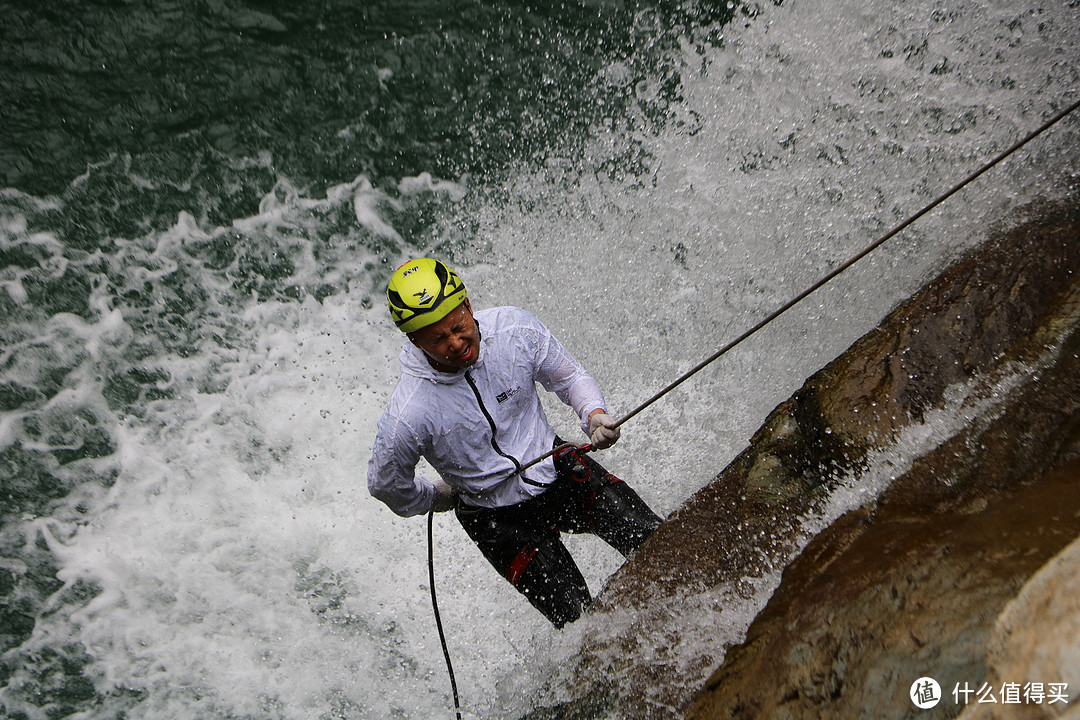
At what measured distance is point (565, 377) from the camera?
2.78 m

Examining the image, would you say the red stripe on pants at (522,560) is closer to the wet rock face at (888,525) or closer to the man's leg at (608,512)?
the man's leg at (608,512)

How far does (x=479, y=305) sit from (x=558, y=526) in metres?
2.87

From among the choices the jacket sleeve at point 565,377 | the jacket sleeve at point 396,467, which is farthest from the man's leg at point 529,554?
the jacket sleeve at point 565,377

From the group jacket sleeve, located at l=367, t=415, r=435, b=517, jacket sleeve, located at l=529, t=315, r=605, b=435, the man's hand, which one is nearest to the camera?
jacket sleeve, located at l=367, t=415, r=435, b=517

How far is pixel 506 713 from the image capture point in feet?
10.8

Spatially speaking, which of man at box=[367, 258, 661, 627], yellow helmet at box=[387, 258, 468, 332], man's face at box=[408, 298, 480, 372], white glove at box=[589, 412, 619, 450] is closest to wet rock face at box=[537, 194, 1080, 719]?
man at box=[367, 258, 661, 627]

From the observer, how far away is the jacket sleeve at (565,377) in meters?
2.68

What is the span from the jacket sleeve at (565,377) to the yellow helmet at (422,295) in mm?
447

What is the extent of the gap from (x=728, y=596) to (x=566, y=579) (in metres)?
0.63

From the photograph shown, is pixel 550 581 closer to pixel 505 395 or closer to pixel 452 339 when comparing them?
pixel 505 395

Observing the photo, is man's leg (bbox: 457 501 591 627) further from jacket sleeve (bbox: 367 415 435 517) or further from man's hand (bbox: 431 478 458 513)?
jacket sleeve (bbox: 367 415 435 517)

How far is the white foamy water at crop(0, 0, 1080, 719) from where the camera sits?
429 centimetres

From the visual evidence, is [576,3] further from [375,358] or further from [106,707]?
[106,707]

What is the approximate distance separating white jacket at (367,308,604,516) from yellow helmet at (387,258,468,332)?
0.74 feet
